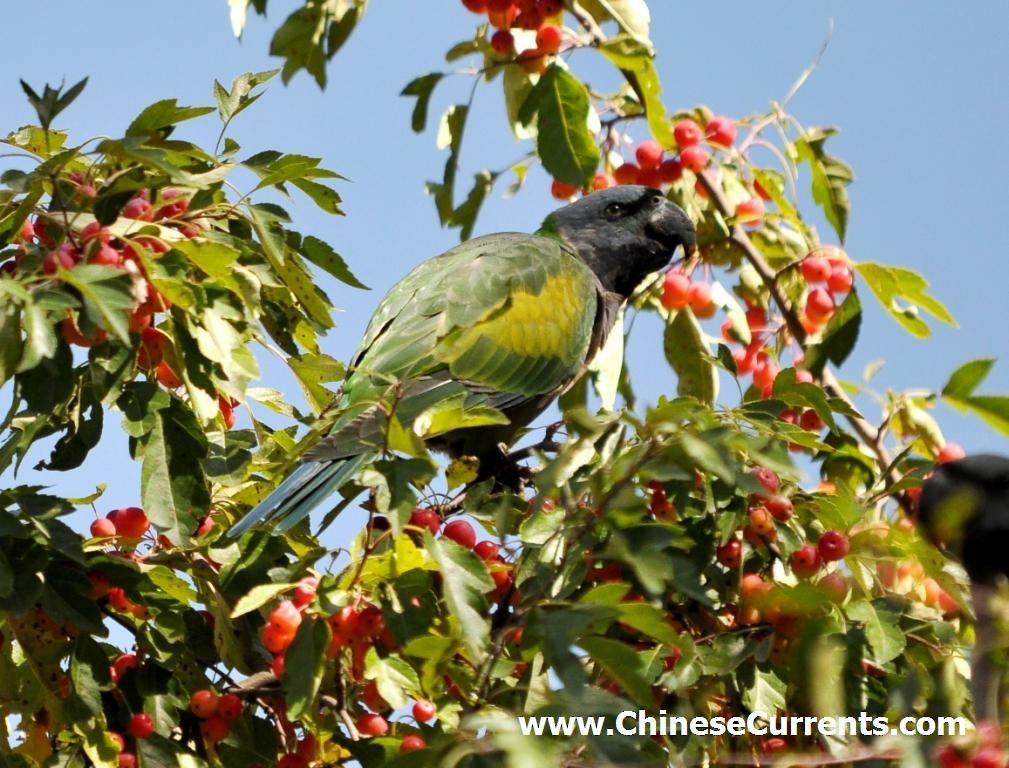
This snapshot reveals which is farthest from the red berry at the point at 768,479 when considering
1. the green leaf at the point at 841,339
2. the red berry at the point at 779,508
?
the green leaf at the point at 841,339

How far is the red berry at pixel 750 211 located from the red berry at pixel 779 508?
855mm

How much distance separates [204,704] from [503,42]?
1.45 metres

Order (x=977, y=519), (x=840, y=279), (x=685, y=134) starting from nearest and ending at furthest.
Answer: (x=977, y=519), (x=840, y=279), (x=685, y=134)

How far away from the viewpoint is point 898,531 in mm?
2254

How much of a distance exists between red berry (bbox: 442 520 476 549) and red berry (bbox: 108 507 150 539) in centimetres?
58

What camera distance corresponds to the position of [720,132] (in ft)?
10.6

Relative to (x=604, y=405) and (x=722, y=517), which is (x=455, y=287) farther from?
(x=722, y=517)

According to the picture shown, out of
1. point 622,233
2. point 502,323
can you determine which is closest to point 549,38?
point 502,323

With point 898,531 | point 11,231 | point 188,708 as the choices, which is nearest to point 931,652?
point 898,531

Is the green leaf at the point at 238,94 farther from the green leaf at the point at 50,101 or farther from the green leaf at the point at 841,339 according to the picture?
the green leaf at the point at 841,339

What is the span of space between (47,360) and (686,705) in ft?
3.88

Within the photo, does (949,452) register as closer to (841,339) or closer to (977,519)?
(841,339)

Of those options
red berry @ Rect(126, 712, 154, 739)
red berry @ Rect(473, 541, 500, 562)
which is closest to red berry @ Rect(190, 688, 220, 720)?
red berry @ Rect(126, 712, 154, 739)

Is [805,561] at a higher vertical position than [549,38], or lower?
lower
